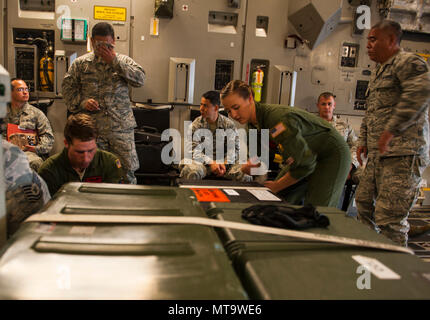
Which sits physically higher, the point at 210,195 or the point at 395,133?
the point at 395,133

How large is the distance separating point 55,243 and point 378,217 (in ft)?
7.15

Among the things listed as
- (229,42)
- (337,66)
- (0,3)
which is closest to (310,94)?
(337,66)

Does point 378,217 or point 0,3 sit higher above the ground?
point 0,3

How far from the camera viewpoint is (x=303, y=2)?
3.81m

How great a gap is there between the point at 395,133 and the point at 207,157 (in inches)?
65.7

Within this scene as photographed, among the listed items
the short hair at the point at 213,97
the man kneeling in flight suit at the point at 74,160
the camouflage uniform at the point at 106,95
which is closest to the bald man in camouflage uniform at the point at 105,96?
the camouflage uniform at the point at 106,95

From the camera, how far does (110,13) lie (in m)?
3.77

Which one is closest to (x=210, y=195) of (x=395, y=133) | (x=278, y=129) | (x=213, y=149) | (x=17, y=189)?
(x=17, y=189)

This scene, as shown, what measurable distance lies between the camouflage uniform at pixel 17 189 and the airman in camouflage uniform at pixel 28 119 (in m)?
2.43

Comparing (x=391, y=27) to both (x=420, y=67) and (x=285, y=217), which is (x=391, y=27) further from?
(x=285, y=217)

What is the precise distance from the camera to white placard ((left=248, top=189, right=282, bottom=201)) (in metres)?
1.31

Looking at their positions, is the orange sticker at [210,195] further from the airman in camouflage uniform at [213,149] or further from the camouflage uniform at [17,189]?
the airman in camouflage uniform at [213,149]
